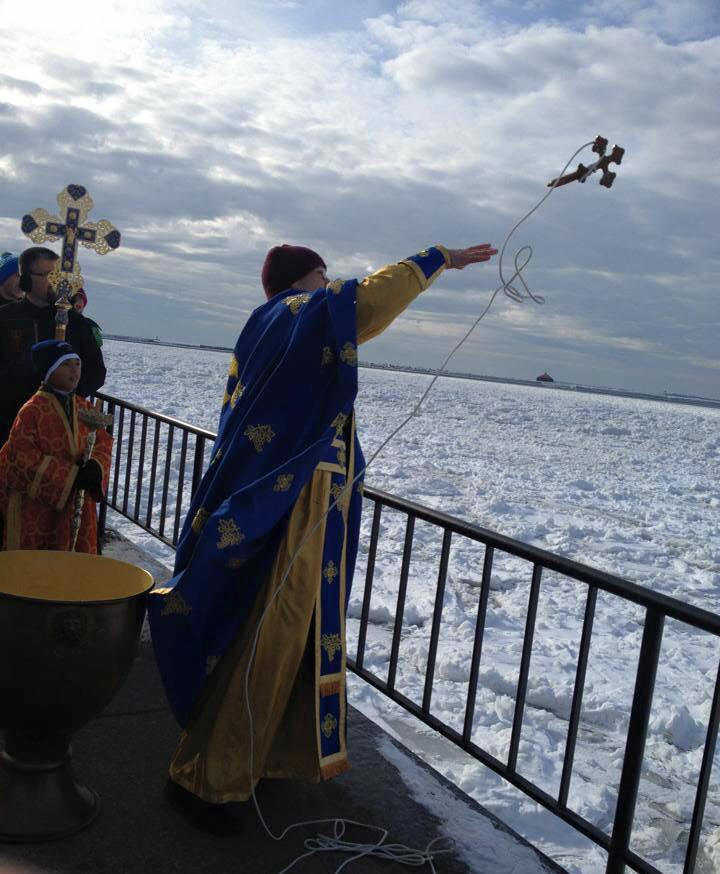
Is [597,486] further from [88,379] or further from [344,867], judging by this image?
[344,867]

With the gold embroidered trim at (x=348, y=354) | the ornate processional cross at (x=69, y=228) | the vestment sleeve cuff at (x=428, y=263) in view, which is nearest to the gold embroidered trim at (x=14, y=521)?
the ornate processional cross at (x=69, y=228)

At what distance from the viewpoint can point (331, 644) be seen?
9.65 ft

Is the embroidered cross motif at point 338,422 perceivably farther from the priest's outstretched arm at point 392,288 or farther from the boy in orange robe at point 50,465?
the boy in orange robe at point 50,465

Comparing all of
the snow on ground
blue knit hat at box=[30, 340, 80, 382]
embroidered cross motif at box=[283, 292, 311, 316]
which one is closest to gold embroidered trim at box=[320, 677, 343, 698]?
embroidered cross motif at box=[283, 292, 311, 316]

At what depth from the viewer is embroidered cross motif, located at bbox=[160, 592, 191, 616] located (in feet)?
9.47

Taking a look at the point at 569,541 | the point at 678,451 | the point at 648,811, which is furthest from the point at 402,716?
the point at 678,451

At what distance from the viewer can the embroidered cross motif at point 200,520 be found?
2.96 meters

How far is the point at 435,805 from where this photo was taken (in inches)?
127

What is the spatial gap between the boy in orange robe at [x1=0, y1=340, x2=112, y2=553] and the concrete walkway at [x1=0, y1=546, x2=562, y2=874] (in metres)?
→ 0.98

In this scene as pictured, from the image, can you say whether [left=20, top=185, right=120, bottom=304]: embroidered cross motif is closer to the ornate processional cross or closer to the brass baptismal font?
the ornate processional cross

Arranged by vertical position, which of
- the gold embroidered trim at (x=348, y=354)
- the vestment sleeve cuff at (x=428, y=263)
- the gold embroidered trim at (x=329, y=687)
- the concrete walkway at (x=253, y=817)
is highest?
the vestment sleeve cuff at (x=428, y=263)

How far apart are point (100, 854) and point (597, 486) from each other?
1641 centimetres

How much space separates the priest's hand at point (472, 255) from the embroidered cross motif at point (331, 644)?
51.2 inches

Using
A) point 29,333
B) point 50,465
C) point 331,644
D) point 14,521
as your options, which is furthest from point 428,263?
point 29,333
